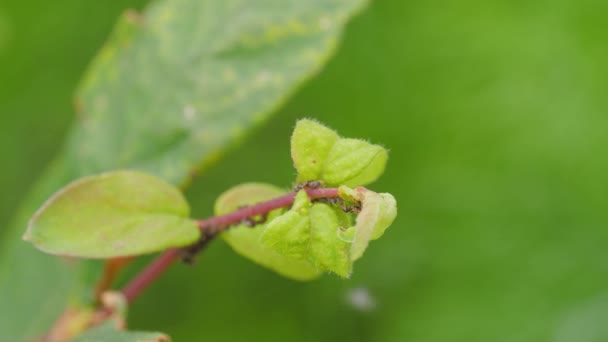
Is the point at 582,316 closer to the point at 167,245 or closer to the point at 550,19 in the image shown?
the point at 550,19

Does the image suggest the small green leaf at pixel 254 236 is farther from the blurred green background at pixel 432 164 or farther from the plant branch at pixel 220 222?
the blurred green background at pixel 432 164

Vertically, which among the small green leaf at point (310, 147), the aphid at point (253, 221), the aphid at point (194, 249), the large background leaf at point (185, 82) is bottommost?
the aphid at point (194, 249)

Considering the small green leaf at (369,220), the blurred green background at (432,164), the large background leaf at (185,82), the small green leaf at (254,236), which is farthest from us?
the blurred green background at (432,164)

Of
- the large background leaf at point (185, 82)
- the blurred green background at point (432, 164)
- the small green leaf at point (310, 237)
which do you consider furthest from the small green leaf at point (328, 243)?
the blurred green background at point (432, 164)

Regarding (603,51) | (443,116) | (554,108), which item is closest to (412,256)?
(443,116)

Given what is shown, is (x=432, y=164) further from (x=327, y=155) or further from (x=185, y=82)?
(x=327, y=155)
